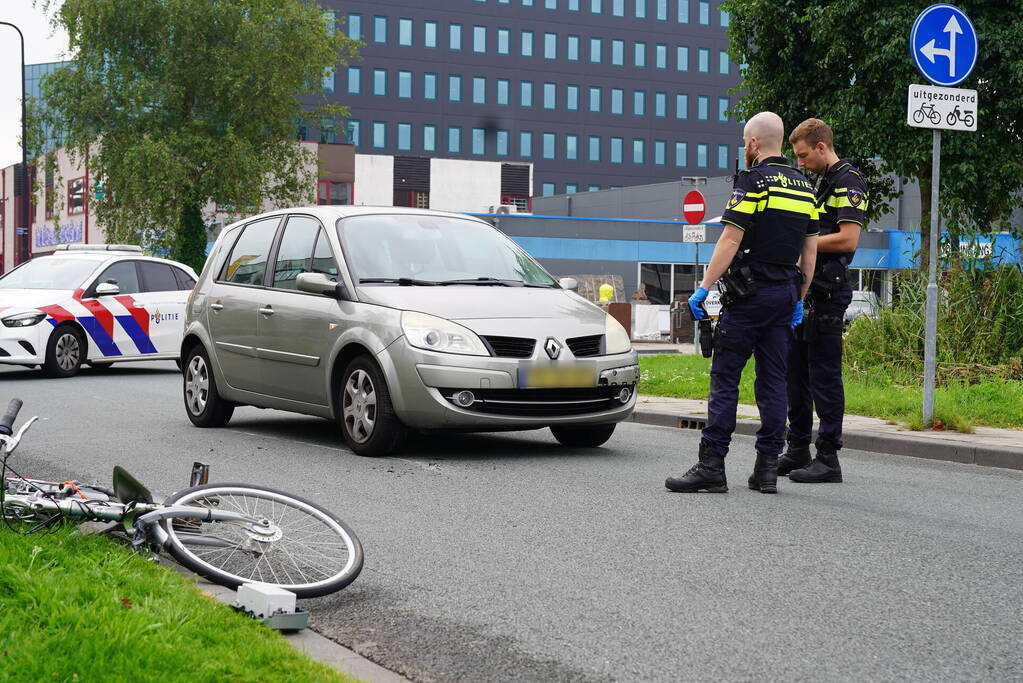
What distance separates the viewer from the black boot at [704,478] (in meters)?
7.00

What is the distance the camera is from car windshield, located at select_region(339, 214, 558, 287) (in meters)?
8.91

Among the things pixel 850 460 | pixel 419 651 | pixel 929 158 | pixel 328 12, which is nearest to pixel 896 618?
pixel 419 651

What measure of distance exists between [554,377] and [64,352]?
10.2 meters

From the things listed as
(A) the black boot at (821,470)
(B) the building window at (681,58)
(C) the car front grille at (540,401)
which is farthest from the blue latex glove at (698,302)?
(B) the building window at (681,58)

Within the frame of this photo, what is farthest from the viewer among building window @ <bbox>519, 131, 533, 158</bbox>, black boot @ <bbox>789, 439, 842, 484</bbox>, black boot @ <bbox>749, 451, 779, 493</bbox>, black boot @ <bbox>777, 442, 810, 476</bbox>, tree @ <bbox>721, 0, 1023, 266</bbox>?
building window @ <bbox>519, 131, 533, 158</bbox>

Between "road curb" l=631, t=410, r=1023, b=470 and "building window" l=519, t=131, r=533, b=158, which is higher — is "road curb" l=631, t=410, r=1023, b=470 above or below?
below

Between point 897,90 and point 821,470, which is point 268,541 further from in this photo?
point 897,90

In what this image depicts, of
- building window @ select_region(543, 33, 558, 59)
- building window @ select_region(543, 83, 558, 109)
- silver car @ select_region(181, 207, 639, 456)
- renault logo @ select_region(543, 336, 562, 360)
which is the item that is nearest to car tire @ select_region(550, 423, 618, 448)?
silver car @ select_region(181, 207, 639, 456)

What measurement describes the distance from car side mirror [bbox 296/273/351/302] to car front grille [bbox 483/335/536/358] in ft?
3.68

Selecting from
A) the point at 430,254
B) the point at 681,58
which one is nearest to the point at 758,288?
the point at 430,254

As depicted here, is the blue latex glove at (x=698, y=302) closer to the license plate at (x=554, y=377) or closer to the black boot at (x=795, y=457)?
the black boot at (x=795, y=457)

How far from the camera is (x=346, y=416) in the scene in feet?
28.2

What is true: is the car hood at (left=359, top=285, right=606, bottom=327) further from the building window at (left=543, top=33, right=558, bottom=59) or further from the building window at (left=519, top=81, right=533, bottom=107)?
the building window at (left=543, top=33, right=558, bottom=59)

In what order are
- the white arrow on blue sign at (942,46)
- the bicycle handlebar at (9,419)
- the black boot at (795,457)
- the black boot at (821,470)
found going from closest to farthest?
1. the bicycle handlebar at (9,419)
2. the black boot at (821,470)
3. the black boot at (795,457)
4. the white arrow on blue sign at (942,46)
